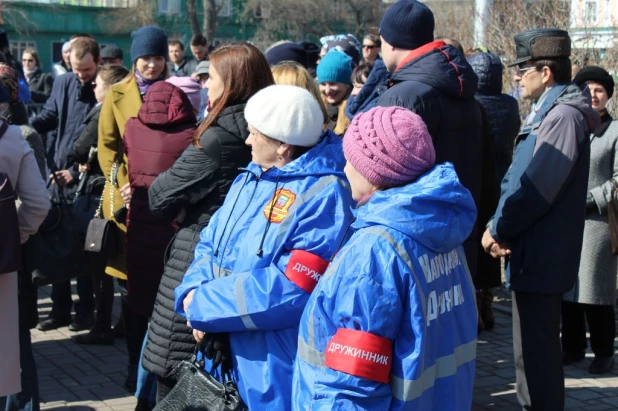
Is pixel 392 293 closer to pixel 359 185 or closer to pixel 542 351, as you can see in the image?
pixel 359 185

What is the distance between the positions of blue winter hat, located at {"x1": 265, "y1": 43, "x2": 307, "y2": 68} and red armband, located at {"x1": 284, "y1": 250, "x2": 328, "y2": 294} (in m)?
3.21

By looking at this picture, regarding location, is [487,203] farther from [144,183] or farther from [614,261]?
[144,183]

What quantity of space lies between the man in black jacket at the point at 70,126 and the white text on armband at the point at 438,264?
479 cm

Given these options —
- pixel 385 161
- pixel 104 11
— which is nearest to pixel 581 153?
pixel 385 161

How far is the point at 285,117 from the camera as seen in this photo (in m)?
3.41

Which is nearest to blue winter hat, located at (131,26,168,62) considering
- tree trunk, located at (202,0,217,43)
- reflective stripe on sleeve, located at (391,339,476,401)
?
reflective stripe on sleeve, located at (391,339,476,401)

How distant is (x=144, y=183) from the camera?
491 cm

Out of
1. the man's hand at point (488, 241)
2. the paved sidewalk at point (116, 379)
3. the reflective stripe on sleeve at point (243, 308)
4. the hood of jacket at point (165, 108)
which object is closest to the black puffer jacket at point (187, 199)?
the hood of jacket at point (165, 108)

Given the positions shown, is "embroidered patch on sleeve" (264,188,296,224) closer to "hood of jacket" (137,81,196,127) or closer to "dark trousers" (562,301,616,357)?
"hood of jacket" (137,81,196,127)

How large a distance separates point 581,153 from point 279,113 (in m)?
1.92

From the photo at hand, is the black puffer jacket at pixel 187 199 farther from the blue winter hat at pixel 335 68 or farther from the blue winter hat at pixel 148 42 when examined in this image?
the blue winter hat at pixel 335 68

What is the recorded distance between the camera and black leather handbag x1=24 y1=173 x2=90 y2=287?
17.0ft

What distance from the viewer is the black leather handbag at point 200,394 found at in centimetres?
315

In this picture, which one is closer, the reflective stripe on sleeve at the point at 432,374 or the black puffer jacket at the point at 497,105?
the reflective stripe on sleeve at the point at 432,374
